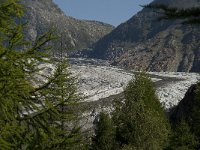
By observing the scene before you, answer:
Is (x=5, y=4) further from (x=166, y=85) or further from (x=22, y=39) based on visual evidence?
(x=166, y=85)

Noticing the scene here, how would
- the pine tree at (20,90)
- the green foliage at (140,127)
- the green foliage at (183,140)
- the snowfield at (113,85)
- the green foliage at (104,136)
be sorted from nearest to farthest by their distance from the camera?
the pine tree at (20,90) → the green foliage at (140,127) → the green foliage at (183,140) → the green foliage at (104,136) → the snowfield at (113,85)

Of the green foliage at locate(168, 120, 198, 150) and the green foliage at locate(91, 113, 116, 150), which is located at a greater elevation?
the green foliage at locate(168, 120, 198, 150)

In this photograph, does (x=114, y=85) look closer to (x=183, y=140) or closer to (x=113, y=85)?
(x=113, y=85)

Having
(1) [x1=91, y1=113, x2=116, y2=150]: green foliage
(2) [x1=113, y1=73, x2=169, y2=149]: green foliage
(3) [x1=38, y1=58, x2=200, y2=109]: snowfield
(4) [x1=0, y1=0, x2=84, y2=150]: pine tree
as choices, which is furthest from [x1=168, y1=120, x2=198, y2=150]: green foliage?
(3) [x1=38, y1=58, x2=200, y2=109]: snowfield

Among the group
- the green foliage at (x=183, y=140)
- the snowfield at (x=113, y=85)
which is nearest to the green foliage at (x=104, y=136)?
the green foliage at (x=183, y=140)

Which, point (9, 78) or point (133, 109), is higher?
point (9, 78)

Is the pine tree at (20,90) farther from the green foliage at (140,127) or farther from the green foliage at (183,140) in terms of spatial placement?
the green foliage at (183,140)

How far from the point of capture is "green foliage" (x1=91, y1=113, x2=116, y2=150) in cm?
4616

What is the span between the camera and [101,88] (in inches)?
5527

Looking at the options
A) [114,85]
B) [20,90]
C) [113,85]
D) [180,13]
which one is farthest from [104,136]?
[114,85]

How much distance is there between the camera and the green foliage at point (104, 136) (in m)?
46.2

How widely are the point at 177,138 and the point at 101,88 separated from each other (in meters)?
98.5

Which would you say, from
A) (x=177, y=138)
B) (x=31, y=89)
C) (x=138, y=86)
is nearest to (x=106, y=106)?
(x=138, y=86)

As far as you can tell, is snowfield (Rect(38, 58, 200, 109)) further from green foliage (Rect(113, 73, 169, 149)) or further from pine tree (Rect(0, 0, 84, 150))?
pine tree (Rect(0, 0, 84, 150))
